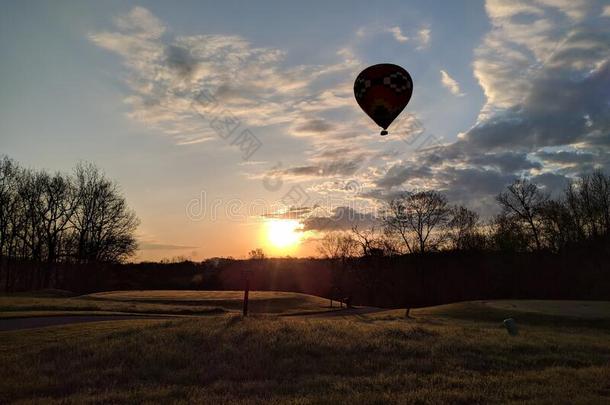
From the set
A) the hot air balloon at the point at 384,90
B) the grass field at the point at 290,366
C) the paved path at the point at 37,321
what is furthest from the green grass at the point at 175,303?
the hot air balloon at the point at 384,90

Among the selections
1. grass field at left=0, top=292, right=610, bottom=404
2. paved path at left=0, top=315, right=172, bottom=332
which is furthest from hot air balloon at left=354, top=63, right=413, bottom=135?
paved path at left=0, top=315, right=172, bottom=332

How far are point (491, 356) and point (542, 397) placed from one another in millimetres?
4997

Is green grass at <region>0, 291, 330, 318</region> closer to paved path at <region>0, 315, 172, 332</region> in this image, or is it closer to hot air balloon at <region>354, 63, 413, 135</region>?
paved path at <region>0, 315, 172, 332</region>

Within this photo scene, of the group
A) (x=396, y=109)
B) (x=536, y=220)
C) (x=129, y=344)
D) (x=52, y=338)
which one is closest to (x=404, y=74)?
(x=396, y=109)

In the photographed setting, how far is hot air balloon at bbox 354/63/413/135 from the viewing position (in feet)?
72.5

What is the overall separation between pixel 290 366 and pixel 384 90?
13893mm

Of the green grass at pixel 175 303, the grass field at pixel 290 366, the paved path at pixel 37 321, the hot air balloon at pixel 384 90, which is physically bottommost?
the green grass at pixel 175 303

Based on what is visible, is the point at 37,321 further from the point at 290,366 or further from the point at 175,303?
the point at 175,303

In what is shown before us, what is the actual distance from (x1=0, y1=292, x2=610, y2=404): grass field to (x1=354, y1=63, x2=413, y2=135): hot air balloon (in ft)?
33.3

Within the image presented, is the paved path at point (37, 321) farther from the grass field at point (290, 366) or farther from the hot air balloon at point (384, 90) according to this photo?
the hot air balloon at point (384, 90)

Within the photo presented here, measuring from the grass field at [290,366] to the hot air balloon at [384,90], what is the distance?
10.2 metres

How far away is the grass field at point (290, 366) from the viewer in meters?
10.2

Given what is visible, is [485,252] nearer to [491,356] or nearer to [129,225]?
[129,225]

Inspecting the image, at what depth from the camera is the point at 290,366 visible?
13.2 meters
